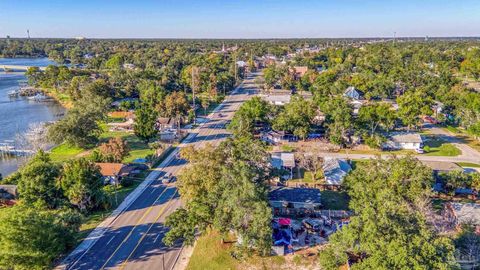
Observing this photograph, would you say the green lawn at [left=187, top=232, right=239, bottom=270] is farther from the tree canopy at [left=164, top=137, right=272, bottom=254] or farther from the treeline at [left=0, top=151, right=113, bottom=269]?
the treeline at [left=0, top=151, right=113, bottom=269]


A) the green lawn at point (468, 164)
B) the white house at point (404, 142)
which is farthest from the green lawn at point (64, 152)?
the green lawn at point (468, 164)

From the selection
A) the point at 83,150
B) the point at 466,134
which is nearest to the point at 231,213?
the point at 83,150

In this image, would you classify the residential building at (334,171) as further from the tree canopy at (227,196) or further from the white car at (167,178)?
the white car at (167,178)

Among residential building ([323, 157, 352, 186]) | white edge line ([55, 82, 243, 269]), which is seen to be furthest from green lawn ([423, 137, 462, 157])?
white edge line ([55, 82, 243, 269])

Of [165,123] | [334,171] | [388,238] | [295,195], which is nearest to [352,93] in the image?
[334,171]

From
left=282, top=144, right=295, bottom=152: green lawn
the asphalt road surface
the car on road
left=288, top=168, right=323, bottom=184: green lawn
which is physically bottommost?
the asphalt road surface

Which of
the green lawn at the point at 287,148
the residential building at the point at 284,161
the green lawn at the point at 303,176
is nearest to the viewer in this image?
the green lawn at the point at 303,176
